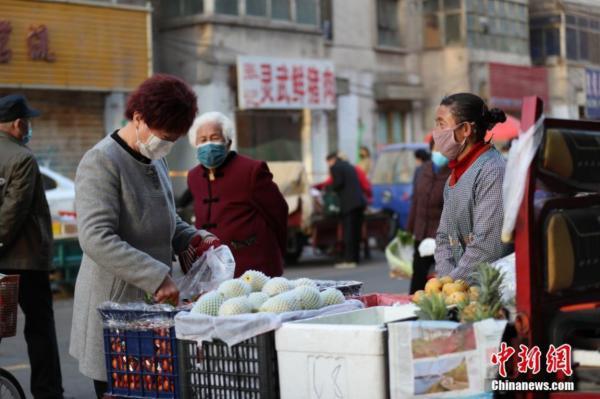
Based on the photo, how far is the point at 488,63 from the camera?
112 ft

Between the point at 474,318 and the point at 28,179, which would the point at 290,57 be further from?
the point at 474,318

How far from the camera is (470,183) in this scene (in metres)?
4.75

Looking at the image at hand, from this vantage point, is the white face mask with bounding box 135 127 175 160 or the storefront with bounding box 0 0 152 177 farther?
the storefront with bounding box 0 0 152 177

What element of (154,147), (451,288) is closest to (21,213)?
(154,147)

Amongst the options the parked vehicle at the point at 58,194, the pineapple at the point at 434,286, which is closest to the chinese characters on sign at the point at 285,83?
the parked vehicle at the point at 58,194

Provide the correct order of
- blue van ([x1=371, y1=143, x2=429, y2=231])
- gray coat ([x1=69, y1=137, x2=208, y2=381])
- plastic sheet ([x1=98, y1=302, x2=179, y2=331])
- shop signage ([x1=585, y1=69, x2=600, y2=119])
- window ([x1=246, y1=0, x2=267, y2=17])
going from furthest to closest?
1. window ([x1=246, y1=0, x2=267, y2=17])
2. blue van ([x1=371, y1=143, x2=429, y2=231])
3. shop signage ([x1=585, y1=69, x2=600, y2=119])
4. gray coat ([x1=69, y1=137, x2=208, y2=381])
5. plastic sheet ([x1=98, y1=302, x2=179, y2=331])

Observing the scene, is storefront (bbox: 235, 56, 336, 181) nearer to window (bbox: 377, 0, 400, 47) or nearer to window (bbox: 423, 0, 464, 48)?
window (bbox: 377, 0, 400, 47)

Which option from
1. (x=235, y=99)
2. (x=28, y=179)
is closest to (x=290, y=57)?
(x=235, y=99)

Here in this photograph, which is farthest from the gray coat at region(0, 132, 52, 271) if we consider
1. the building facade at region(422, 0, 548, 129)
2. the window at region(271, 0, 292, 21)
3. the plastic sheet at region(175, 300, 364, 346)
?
the building facade at region(422, 0, 548, 129)

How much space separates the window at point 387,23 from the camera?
32.4m

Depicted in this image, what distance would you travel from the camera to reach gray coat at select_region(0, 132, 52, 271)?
6648 millimetres

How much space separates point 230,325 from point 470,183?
1.44m

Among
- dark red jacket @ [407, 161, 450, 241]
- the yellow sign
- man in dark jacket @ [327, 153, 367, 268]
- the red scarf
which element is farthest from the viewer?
the yellow sign

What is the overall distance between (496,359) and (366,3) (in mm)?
28536
